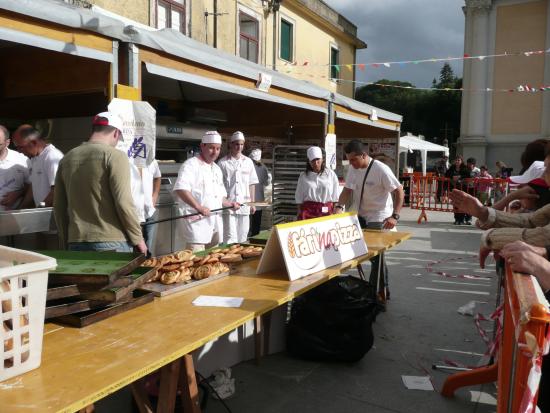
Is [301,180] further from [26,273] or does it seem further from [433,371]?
[26,273]

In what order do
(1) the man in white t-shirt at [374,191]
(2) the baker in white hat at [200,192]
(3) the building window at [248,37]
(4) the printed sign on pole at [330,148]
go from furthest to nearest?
(3) the building window at [248,37], (4) the printed sign on pole at [330,148], (1) the man in white t-shirt at [374,191], (2) the baker in white hat at [200,192]

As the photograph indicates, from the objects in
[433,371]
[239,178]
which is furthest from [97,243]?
[239,178]

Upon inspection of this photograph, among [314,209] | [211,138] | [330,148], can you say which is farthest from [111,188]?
[330,148]

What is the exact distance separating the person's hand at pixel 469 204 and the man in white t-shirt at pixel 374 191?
177 cm

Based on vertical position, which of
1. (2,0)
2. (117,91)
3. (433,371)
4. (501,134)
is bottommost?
(433,371)

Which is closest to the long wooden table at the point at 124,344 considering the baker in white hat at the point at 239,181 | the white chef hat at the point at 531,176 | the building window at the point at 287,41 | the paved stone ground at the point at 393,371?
the paved stone ground at the point at 393,371

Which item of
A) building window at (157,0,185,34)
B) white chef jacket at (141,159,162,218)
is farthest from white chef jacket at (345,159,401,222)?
building window at (157,0,185,34)

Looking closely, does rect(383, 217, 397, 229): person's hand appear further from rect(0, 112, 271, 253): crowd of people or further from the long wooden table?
the long wooden table

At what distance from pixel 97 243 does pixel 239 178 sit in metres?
3.43

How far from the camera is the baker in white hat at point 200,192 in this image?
473cm

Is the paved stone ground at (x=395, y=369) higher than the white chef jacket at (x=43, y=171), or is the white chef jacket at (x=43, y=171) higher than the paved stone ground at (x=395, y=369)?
the white chef jacket at (x=43, y=171)

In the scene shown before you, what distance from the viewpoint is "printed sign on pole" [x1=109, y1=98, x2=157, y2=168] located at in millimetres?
3664

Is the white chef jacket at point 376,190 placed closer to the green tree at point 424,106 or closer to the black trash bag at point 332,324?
the black trash bag at point 332,324

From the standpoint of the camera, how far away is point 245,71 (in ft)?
17.0
